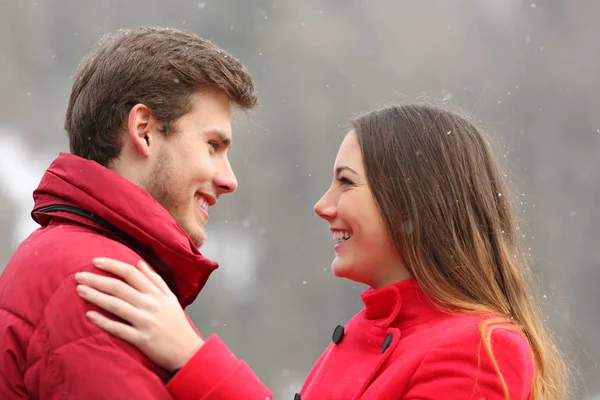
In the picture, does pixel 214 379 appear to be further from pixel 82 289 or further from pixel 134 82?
pixel 134 82

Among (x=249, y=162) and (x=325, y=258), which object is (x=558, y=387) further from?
(x=249, y=162)

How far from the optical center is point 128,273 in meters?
2.43

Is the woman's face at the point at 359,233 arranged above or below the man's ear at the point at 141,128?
below

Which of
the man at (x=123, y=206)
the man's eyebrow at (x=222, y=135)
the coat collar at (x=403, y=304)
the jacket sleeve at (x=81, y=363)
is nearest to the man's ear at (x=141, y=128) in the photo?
the man at (x=123, y=206)

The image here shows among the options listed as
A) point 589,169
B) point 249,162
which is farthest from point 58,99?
point 589,169

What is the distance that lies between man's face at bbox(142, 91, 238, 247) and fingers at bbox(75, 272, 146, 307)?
519 mm

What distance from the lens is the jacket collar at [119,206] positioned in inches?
101

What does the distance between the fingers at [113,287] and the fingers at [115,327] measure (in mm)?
70

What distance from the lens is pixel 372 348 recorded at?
10.4ft

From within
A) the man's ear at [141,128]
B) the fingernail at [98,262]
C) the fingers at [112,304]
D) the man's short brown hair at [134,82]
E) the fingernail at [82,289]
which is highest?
the man's short brown hair at [134,82]

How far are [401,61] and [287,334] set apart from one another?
8.89 meters

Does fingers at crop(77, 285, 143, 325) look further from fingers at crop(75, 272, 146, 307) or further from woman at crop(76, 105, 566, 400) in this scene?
woman at crop(76, 105, 566, 400)

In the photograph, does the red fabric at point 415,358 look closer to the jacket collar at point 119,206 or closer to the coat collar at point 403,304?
the coat collar at point 403,304

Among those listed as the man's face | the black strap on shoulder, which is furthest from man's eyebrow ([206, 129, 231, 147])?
the black strap on shoulder
